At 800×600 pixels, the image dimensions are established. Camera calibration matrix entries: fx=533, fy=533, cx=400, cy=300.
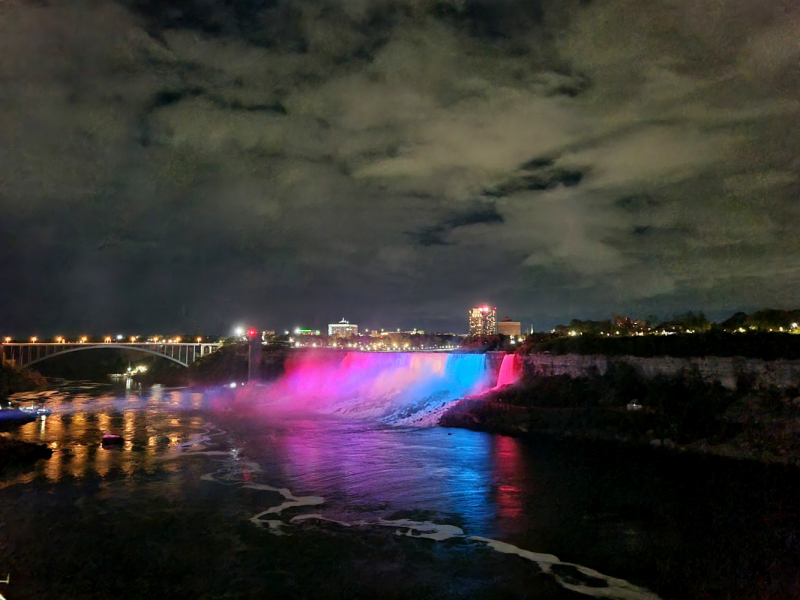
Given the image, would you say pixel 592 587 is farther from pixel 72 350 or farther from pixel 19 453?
pixel 72 350

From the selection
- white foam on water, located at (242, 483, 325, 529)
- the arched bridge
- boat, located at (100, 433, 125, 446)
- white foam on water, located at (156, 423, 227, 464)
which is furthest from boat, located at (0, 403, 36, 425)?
the arched bridge

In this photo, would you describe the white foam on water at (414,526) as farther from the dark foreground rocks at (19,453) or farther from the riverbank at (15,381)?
the riverbank at (15,381)

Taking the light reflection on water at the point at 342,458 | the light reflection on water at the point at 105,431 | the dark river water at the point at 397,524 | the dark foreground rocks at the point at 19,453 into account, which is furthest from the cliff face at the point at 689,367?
the dark foreground rocks at the point at 19,453

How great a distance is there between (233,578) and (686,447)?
20971 millimetres

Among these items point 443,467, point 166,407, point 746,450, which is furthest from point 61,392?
point 746,450

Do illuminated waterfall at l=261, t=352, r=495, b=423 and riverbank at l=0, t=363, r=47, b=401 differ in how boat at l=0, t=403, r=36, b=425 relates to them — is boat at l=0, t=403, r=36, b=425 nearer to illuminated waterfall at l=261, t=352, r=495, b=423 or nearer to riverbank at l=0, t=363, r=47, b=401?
illuminated waterfall at l=261, t=352, r=495, b=423

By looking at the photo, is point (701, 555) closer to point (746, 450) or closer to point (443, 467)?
point (443, 467)

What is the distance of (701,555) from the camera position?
12438 mm

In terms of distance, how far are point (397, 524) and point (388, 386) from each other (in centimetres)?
3330

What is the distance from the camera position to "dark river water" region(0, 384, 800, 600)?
11352mm

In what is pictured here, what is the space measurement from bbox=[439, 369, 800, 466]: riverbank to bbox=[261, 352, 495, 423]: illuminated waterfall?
472cm

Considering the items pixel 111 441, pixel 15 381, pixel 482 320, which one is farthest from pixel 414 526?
pixel 482 320

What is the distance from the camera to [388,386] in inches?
1907

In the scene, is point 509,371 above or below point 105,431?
above
